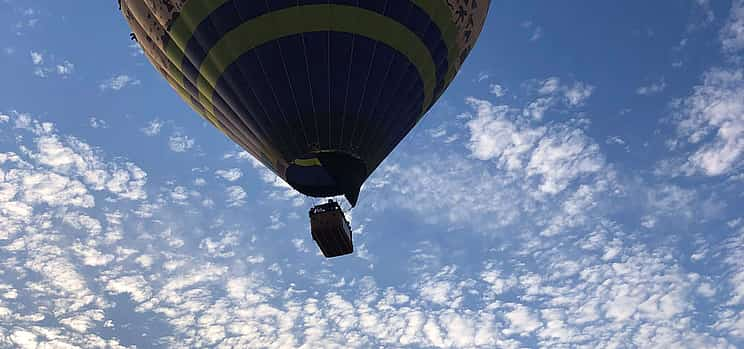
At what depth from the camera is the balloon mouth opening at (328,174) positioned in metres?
15.0

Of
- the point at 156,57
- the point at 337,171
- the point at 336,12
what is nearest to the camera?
the point at 336,12

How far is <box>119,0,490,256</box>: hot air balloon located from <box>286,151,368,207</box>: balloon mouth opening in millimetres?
29

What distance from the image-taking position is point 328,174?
15.3 meters

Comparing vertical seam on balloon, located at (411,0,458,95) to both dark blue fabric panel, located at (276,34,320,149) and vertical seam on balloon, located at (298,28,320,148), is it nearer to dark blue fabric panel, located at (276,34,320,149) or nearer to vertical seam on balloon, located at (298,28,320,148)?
vertical seam on balloon, located at (298,28,320,148)

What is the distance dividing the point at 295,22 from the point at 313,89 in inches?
63.2

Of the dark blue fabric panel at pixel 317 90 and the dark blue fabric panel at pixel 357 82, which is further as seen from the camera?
the dark blue fabric panel at pixel 357 82

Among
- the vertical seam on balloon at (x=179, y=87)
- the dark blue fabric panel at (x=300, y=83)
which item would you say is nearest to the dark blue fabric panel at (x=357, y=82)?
the dark blue fabric panel at (x=300, y=83)

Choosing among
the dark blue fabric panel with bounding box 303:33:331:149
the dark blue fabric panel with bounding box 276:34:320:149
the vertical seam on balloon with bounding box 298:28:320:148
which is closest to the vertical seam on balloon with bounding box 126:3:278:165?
the dark blue fabric panel with bounding box 276:34:320:149

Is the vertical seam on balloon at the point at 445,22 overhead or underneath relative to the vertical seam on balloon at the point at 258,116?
overhead

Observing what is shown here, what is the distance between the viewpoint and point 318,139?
48.4 ft

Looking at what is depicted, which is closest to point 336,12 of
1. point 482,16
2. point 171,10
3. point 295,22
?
point 295,22

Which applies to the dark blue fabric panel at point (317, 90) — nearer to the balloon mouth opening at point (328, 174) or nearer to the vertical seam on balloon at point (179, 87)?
the balloon mouth opening at point (328, 174)

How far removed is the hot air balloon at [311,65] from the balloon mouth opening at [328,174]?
0.03 m

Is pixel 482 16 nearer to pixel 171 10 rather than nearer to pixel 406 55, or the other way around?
pixel 406 55
